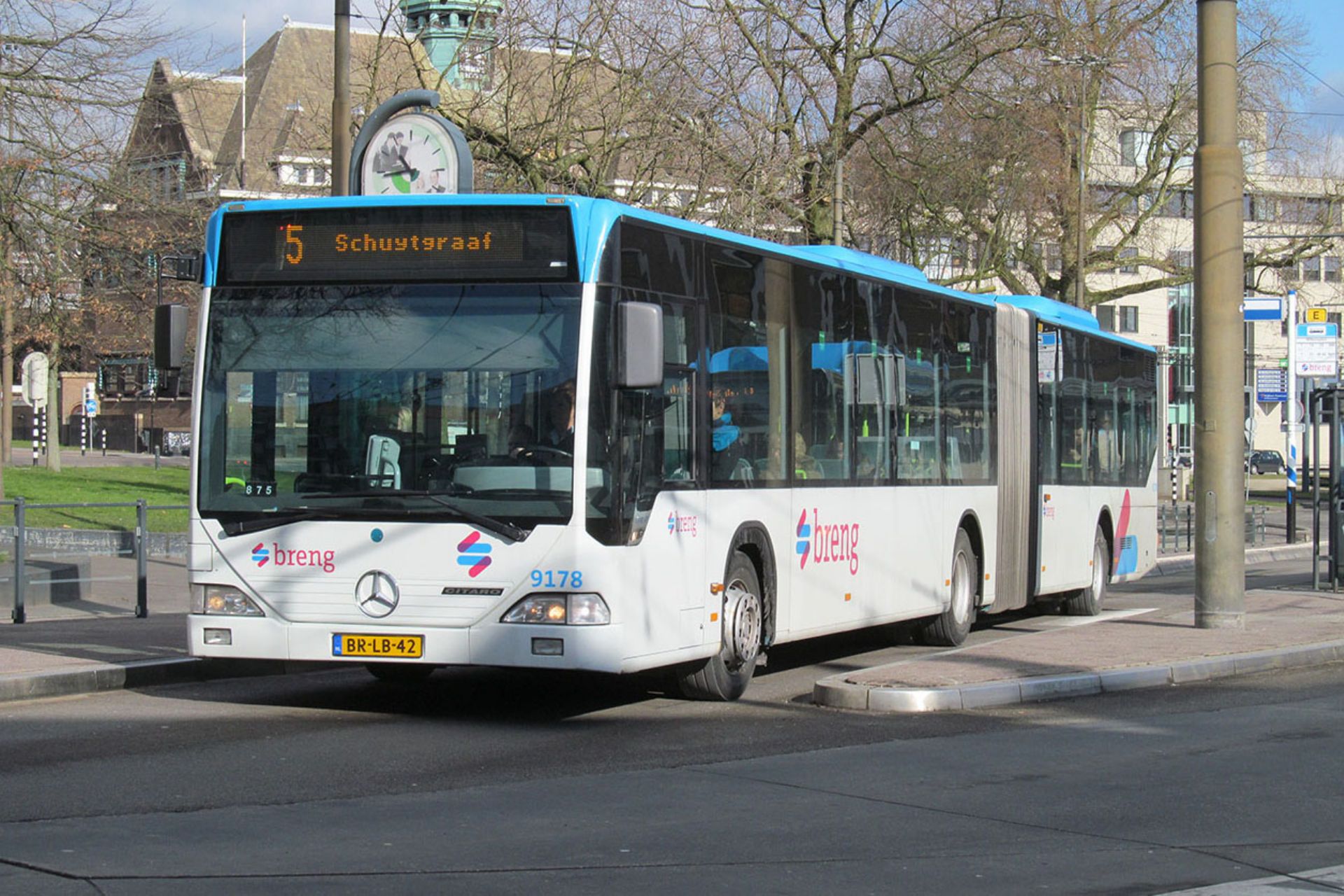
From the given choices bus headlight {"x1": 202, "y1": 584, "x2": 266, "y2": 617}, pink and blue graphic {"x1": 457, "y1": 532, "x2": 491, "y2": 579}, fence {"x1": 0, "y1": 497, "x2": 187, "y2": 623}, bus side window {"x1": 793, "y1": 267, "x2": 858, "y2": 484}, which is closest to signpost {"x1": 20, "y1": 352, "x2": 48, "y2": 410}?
fence {"x1": 0, "y1": 497, "x2": 187, "y2": 623}

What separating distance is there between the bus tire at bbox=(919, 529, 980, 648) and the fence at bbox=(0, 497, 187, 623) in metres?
7.73

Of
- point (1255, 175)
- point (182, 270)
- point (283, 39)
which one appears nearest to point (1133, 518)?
point (182, 270)

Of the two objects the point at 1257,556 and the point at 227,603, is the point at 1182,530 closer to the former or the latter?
the point at 1257,556

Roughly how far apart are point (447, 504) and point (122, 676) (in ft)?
11.6

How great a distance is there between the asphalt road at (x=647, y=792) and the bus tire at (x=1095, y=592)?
296 inches

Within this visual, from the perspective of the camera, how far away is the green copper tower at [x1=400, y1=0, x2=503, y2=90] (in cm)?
2247

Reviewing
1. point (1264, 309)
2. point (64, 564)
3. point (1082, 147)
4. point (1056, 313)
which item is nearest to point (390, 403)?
point (64, 564)

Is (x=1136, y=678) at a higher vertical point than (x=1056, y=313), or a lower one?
lower

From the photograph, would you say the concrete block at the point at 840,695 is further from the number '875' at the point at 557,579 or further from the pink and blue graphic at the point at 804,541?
the number '875' at the point at 557,579

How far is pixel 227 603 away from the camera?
35.1 ft

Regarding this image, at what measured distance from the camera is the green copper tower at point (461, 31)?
22469mm

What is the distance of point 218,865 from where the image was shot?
256 inches

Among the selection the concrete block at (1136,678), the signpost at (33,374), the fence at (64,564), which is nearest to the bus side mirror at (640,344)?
the concrete block at (1136,678)

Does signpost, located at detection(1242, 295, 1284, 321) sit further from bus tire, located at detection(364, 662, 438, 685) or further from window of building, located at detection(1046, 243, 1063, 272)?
window of building, located at detection(1046, 243, 1063, 272)
